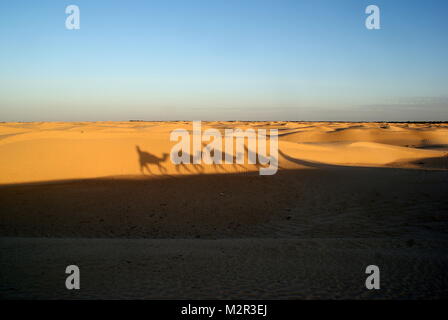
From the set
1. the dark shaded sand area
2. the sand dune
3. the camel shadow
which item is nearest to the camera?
the dark shaded sand area

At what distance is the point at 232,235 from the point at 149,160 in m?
7.49

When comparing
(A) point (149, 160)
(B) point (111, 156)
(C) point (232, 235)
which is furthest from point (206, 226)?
(B) point (111, 156)

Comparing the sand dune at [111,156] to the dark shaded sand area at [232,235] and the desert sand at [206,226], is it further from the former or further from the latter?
the dark shaded sand area at [232,235]

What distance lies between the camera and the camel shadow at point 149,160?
13297mm

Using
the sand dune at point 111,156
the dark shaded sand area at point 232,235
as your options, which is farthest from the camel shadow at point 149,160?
the dark shaded sand area at point 232,235

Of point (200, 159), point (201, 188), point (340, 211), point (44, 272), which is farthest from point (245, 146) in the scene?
point (44, 272)

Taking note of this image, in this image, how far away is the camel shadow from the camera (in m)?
13.3

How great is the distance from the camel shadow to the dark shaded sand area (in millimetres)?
1254

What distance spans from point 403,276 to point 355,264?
0.66m

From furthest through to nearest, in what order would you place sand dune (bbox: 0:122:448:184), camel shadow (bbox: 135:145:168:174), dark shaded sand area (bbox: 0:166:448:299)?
camel shadow (bbox: 135:145:168:174)
sand dune (bbox: 0:122:448:184)
dark shaded sand area (bbox: 0:166:448:299)

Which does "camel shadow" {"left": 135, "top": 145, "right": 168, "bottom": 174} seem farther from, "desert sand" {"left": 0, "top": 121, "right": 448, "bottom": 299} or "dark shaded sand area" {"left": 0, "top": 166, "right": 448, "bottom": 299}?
"dark shaded sand area" {"left": 0, "top": 166, "right": 448, "bottom": 299}

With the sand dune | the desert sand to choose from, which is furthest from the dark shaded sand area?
the sand dune

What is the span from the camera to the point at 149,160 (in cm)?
1419

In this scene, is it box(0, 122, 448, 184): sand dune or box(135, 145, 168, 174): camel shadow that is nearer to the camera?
box(0, 122, 448, 184): sand dune
